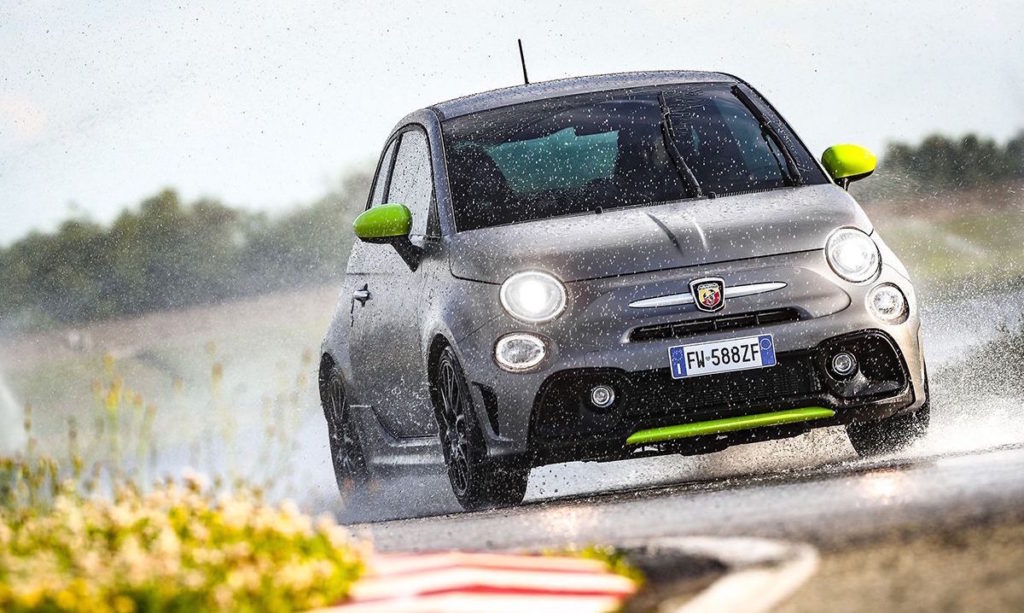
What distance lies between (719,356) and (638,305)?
1.20ft

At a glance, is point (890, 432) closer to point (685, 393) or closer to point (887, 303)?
point (887, 303)

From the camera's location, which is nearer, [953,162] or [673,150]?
[673,150]

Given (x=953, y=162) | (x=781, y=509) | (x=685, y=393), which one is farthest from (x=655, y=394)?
(x=953, y=162)

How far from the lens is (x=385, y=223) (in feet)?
31.5

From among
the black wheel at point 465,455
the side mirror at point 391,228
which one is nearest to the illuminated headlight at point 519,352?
the black wheel at point 465,455

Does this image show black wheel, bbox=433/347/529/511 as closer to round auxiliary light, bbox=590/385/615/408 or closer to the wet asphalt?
the wet asphalt

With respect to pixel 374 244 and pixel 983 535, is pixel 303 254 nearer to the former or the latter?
pixel 374 244

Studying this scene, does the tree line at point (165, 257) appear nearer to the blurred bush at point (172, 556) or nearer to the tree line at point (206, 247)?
the tree line at point (206, 247)

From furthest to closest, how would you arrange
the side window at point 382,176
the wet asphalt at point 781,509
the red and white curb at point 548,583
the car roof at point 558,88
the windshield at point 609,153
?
the side window at point 382,176
the car roof at point 558,88
the windshield at point 609,153
the wet asphalt at point 781,509
the red and white curb at point 548,583

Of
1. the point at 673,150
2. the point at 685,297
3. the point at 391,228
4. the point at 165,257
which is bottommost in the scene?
the point at 165,257

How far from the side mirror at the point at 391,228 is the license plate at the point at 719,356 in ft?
4.95

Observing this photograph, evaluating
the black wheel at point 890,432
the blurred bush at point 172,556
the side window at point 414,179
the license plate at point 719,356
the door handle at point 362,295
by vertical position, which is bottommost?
the black wheel at point 890,432

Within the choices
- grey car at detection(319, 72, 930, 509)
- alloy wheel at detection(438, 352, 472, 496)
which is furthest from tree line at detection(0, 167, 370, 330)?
alloy wheel at detection(438, 352, 472, 496)

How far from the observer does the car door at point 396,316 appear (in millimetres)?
9703
